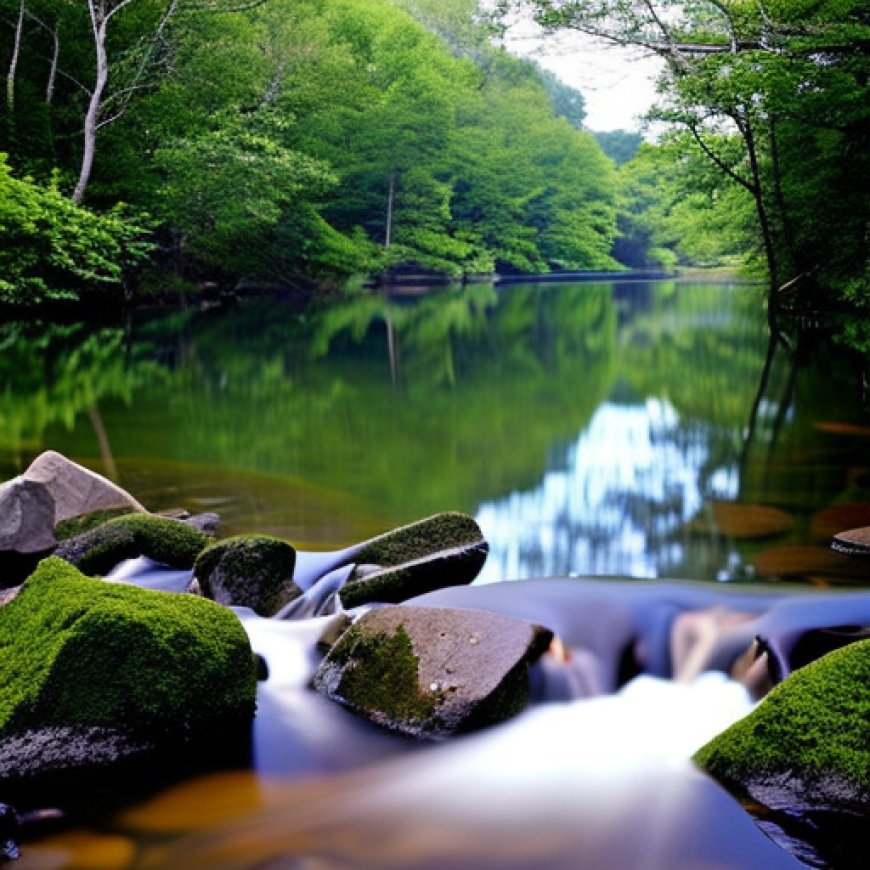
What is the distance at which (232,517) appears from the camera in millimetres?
7898

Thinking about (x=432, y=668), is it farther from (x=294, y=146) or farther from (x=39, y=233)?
(x=294, y=146)

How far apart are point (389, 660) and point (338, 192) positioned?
1469 inches

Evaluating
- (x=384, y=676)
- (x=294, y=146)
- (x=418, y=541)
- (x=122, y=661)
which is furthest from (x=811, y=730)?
(x=294, y=146)

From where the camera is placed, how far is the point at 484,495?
8.64 meters

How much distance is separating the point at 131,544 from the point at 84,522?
0.72m

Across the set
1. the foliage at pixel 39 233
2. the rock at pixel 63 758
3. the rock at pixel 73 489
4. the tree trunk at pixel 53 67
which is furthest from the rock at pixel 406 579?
the tree trunk at pixel 53 67

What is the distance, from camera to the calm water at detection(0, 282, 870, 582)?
24.7 ft

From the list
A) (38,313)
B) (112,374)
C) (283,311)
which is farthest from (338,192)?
(112,374)

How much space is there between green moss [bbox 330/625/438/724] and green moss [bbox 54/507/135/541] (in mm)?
2647

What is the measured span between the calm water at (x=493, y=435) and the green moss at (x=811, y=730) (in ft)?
8.04

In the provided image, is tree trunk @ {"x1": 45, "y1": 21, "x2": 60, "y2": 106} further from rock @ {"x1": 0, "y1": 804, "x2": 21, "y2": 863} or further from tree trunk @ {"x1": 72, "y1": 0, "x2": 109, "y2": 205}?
rock @ {"x1": 0, "y1": 804, "x2": 21, "y2": 863}

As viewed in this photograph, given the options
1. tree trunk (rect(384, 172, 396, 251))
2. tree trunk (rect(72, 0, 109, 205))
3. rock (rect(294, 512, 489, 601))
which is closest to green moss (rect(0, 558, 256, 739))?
rock (rect(294, 512, 489, 601))

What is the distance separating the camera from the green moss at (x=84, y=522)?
6641 mm

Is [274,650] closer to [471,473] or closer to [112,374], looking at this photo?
[471,473]
